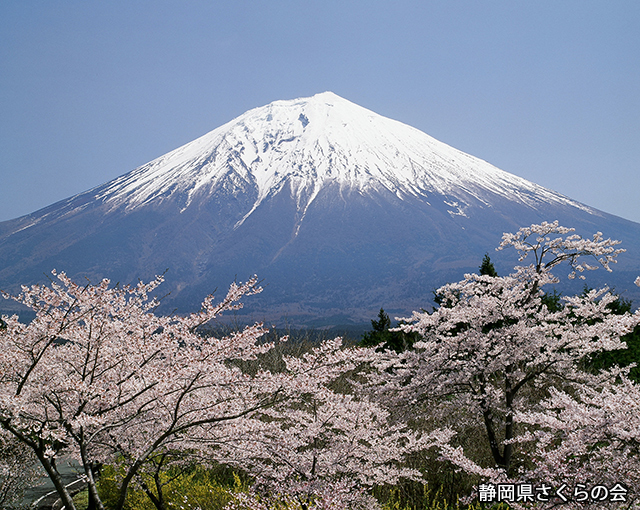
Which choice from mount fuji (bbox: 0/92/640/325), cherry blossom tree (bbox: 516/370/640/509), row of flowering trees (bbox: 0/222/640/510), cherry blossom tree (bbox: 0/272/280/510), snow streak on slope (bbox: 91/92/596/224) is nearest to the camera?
cherry blossom tree (bbox: 516/370/640/509)

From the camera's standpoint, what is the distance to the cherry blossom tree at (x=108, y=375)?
3.76 meters

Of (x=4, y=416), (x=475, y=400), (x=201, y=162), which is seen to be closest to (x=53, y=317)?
(x=4, y=416)

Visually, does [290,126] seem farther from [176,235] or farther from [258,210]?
[176,235]

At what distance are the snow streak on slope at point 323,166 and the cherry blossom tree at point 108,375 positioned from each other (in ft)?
472

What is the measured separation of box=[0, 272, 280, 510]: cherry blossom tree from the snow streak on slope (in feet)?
472

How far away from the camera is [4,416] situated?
3.46 meters

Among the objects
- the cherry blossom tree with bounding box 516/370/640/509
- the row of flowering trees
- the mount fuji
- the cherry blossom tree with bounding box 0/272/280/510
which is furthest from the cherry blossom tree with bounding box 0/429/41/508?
the mount fuji

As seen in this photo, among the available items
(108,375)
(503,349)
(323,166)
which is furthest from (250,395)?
(323,166)

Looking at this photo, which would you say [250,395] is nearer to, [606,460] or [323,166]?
[606,460]

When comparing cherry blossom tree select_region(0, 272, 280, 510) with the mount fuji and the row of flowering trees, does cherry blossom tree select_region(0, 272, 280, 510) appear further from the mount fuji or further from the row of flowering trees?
the mount fuji

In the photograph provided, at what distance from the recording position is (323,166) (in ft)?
527

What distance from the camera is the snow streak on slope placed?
14925 cm

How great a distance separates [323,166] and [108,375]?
160 m

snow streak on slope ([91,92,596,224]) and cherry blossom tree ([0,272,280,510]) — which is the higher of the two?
snow streak on slope ([91,92,596,224])
